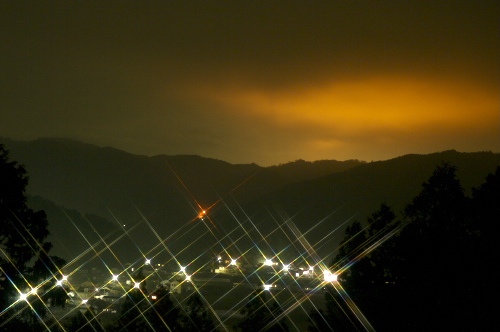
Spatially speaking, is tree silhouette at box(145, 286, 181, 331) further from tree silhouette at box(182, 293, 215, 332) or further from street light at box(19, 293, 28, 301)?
street light at box(19, 293, 28, 301)

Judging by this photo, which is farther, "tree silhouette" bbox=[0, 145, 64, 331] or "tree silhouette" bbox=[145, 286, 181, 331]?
"tree silhouette" bbox=[145, 286, 181, 331]

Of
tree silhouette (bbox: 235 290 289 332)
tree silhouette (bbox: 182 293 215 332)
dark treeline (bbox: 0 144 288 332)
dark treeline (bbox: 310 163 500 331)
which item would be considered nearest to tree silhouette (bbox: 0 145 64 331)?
dark treeline (bbox: 0 144 288 332)

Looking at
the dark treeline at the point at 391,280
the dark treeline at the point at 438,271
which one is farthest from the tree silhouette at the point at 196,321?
the dark treeline at the point at 438,271

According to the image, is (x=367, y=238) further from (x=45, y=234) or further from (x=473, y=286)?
Result: (x=45, y=234)

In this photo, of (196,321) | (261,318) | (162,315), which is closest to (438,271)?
(261,318)

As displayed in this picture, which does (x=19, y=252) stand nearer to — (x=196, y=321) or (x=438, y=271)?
(x=196, y=321)

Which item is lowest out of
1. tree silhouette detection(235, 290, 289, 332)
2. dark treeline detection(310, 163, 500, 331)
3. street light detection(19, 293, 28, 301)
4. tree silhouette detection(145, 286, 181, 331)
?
dark treeline detection(310, 163, 500, 331)

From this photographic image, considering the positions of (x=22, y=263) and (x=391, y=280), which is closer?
(x=22, y=263)

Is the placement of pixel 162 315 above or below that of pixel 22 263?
below

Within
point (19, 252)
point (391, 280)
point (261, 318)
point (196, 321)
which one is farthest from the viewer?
point (196, 321)
